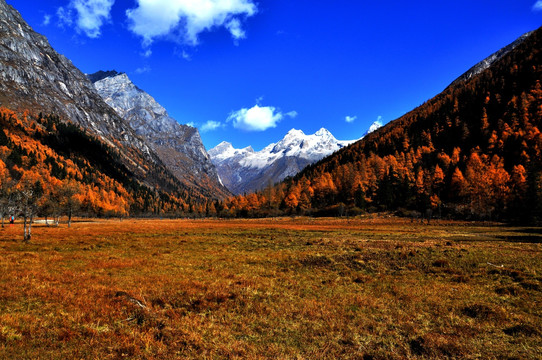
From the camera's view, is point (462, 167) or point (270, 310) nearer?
point (270, 310)

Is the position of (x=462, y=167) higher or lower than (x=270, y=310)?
higher

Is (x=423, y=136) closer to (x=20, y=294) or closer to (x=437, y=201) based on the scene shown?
(x=437, y=201)

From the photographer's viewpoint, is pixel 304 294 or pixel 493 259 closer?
pixel 304 294

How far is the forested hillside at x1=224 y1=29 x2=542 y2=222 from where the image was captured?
91375 mm

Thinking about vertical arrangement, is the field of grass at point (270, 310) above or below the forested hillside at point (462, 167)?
below

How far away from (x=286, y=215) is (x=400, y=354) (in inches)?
5615

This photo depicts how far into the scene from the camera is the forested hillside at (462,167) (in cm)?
9138

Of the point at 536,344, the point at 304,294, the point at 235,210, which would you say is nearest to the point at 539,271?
the point at 536,344

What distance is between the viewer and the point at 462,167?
119m

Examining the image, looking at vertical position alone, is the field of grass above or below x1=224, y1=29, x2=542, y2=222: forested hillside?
below

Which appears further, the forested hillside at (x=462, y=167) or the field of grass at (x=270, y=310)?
the forested hillside at (x=462, y=167)

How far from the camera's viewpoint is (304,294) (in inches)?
618

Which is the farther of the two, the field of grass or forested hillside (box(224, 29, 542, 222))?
forested hillside (box(224, 29, 542, 222))

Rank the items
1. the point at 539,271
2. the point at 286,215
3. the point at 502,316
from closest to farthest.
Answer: the point at 502,316, the point at 539,271, the point at 286,215
